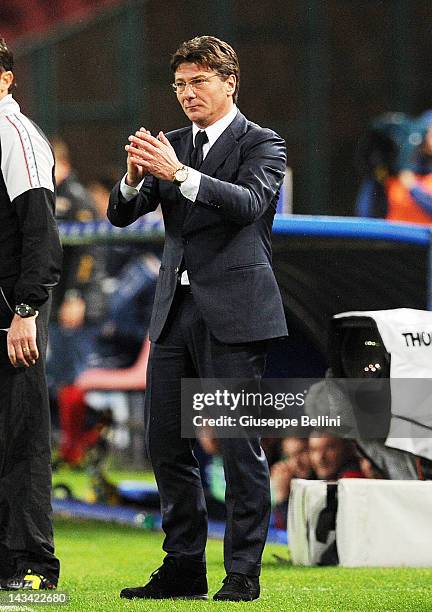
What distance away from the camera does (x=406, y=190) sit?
13.6 metres

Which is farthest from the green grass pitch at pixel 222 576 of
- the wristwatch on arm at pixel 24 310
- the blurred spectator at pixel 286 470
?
the wristwatch on arm at pixel 24 310

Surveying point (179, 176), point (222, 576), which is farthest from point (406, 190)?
point (179, 176)

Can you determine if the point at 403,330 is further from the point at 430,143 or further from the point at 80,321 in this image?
the point at 430,143

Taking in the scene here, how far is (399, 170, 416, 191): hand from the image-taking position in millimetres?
13539

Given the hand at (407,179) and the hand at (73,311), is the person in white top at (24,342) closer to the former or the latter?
the hand at (73,311)

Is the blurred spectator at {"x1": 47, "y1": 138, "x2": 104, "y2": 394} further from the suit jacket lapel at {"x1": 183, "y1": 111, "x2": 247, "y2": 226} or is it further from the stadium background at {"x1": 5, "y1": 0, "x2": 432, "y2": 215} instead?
the stadium background at {"x1": 5, "y1": 0, "x2": 432, "y2": 215}

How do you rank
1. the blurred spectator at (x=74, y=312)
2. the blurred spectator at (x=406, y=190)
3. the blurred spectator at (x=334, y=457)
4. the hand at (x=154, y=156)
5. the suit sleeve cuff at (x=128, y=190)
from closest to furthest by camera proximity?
1. the hand at (x=154, y=156)
2. the suit sleeve cuff at (x=128, y=190)
3. the blurred spectator at (x=334, y=457)
4. the blurred spectator at (x=74, y=312)
5. the blurred spectator at (x=406, y=190)

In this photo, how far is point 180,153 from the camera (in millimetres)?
4340

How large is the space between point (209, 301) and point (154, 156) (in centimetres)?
47

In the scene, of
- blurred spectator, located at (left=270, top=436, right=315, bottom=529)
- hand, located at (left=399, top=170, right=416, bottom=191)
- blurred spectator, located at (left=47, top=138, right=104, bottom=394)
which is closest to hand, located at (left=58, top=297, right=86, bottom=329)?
blurred spectator, located at (left=47, top=138, right=104, bottom=394)

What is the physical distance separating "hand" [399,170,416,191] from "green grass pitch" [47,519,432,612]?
7439 mm

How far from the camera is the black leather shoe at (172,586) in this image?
4.22m

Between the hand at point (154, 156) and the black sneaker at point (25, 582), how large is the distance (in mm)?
1275

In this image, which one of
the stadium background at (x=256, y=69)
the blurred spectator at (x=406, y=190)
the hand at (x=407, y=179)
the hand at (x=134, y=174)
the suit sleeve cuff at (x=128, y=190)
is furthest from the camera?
the stadium background at (x=256, y=69)
